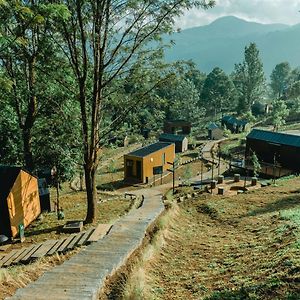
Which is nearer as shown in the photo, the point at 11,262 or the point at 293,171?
the point at 11,262

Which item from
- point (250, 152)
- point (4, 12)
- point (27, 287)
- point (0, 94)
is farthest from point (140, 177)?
point (27, 287)

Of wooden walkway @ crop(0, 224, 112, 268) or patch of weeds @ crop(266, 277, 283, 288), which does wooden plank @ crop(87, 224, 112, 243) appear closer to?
wooden walkway @ crop(0, 224, 112, 268)

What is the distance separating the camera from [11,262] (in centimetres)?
1080

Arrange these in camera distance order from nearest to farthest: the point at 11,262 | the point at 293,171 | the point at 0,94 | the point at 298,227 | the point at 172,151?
the point at 298,227 < the point at 11,262 < the point at 0,94 < the point at 293,171 < the point at 172,151

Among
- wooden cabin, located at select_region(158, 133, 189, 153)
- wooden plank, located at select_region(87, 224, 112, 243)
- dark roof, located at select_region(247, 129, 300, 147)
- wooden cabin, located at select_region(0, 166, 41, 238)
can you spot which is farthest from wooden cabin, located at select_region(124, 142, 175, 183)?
wooden plank, located at select_region(87, 224, 112, 243)

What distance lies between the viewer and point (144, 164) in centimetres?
4016

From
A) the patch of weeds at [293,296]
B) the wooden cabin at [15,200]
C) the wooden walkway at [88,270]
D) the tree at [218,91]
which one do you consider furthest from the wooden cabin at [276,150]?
the tree at [218,91]

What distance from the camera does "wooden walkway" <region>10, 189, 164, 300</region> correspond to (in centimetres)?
712

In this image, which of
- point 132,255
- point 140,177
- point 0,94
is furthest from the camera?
point 140,177

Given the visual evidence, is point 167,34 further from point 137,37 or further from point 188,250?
point 188,250

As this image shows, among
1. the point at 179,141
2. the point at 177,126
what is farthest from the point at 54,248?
the point at 177,126

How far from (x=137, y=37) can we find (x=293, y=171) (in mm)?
28174

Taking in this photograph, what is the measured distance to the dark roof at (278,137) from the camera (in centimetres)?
3656

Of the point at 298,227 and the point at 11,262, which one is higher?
the point at 298,227
